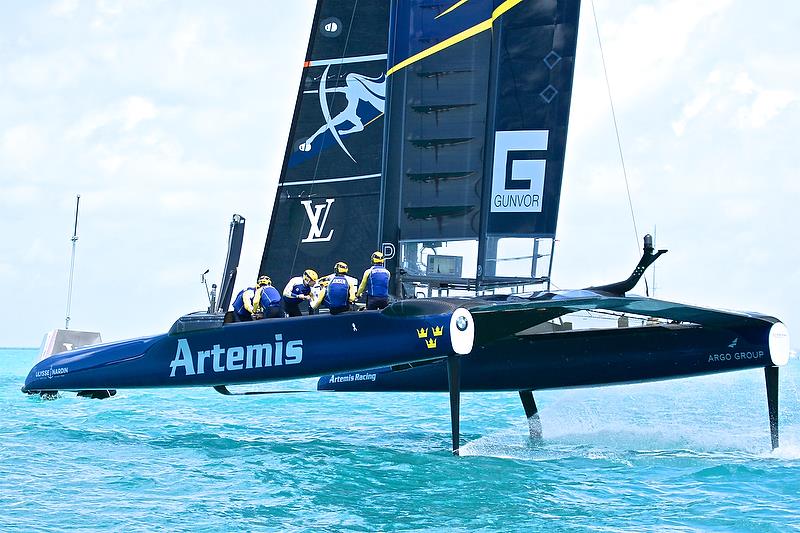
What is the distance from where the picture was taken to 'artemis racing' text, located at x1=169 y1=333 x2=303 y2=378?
27.9 feet

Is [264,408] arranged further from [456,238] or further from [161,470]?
[161,470]

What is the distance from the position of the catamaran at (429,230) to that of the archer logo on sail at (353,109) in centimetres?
2

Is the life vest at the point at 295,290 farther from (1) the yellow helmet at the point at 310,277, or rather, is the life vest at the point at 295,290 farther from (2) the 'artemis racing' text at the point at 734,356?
(2) the 'artemis racing' text at the point at 734,356

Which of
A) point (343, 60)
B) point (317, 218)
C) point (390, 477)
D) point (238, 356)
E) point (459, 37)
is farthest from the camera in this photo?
point (343, 60)

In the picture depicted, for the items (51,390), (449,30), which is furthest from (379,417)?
(449,30)

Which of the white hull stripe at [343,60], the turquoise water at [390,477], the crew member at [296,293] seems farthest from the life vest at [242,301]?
the white hull stripe at [343,60]

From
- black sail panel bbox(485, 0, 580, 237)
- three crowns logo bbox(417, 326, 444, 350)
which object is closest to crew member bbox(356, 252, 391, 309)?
three crowns logo bbox(417, 326, 444, 350)

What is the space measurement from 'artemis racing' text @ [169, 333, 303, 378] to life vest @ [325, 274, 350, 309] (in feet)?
1.51

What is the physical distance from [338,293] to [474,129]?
116 inches

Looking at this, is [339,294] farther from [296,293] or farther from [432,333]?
[432,333]

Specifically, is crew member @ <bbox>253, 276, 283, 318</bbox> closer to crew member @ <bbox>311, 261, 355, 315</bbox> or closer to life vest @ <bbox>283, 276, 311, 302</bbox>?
life vest @ <bbox>283, 276, 311, 302</bbox>

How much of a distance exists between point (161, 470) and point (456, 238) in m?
4.17

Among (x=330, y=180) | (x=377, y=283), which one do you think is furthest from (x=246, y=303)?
(x=330, y=180)

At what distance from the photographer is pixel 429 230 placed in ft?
34.5
